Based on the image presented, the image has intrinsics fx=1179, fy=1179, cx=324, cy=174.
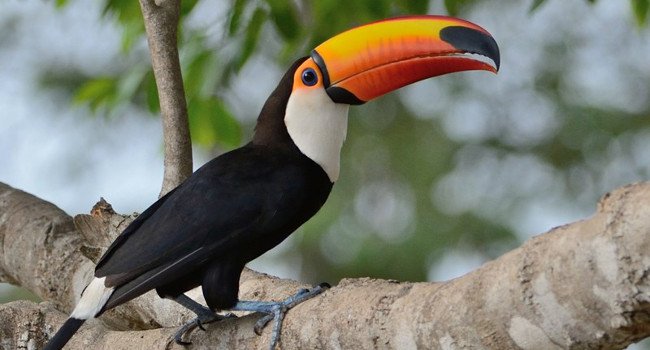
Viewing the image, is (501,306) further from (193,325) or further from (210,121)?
(210,121)

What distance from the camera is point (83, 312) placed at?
9.98 ft

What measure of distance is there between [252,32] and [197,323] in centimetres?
134

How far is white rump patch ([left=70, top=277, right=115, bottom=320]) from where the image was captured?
3.03 m

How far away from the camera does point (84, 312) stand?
3.04 m

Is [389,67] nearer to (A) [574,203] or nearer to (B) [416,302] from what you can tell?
(B) [416,302]

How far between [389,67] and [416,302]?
126cm

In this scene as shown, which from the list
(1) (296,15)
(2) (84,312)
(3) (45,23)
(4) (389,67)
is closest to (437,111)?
(3) (45,23)

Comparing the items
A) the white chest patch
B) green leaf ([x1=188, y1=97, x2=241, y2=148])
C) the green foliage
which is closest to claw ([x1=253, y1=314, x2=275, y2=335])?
the white chest patch

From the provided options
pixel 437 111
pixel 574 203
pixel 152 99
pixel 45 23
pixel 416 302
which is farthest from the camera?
pixel 45 23

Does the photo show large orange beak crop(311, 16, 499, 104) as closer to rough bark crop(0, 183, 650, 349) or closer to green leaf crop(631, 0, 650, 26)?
rough bark crop(0, 183, 650, 349)

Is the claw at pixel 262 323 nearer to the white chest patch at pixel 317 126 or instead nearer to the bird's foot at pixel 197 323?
the bird's foot at pixel 197 323

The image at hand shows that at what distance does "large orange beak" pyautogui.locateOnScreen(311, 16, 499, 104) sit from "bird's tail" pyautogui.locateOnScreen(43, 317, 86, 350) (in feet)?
3.35

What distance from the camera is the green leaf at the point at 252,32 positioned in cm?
414

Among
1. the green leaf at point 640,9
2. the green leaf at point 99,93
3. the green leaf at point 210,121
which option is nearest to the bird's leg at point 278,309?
the green leaf at point 210,121
